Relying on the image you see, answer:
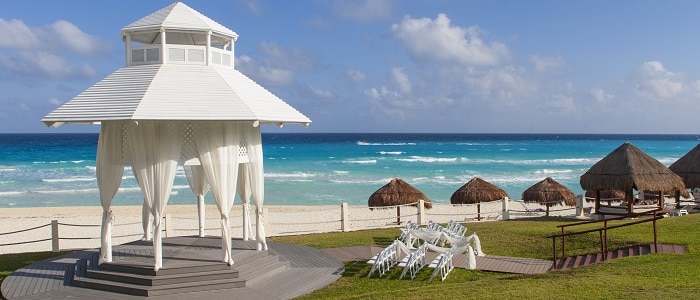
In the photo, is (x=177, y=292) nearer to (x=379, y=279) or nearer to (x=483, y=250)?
(x=379, y=279)

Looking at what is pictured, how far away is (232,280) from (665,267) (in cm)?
783

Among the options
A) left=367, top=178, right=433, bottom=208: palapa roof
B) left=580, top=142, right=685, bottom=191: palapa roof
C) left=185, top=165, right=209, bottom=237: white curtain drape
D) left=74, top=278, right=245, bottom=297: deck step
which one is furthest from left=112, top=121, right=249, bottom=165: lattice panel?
left=580, top=142, right=685, bottom=191: palapa roof

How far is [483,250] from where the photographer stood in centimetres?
1420

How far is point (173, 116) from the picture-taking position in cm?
1019

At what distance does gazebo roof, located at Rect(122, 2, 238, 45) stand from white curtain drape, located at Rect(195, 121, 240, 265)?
78.2 inches

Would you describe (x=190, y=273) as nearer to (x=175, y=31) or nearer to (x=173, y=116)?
(x=173, y=116)

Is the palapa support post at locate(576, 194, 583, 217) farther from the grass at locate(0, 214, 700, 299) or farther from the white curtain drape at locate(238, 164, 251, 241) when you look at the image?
the white curtain drape at locate(238, 164, 251, 241)

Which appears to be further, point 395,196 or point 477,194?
point 477,194

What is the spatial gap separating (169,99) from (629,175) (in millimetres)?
15306

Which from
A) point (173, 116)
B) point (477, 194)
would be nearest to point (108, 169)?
point (173, 116)

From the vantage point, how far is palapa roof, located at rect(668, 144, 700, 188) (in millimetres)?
23312

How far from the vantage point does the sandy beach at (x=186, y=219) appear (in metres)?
20.9

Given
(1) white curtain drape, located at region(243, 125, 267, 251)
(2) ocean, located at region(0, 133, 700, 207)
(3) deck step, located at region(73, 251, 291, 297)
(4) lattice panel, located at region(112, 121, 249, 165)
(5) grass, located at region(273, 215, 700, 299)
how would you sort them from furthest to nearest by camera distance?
(2) ocean, located at region(0, 133, 700, 207), (1) white curtain drape, located at region(243, 125, 267, 251), (4) lattice panel, located at region(112, 121, 249, 165), (3) deck step, located at region(73, 251, 291, 297), (5) grass, located at region(273, 215, 700, 299)

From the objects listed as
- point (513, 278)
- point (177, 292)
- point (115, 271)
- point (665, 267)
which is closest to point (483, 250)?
point (513, 278)
